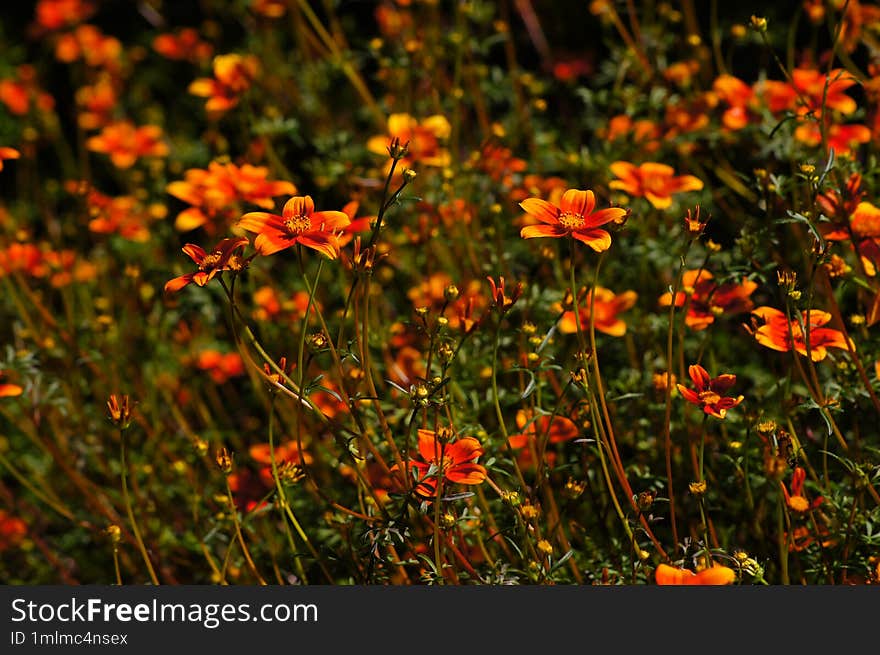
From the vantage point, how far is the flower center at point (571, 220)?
1424mm

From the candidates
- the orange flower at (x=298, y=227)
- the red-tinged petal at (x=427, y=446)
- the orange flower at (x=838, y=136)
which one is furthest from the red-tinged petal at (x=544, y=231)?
the orange flower at (x=838, y=136)

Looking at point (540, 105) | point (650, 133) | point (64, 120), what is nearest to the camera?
point (540, 105)

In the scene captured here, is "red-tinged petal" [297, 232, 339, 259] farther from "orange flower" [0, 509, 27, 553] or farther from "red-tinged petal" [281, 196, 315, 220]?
"orange flower" [0, 509, 27, 553]

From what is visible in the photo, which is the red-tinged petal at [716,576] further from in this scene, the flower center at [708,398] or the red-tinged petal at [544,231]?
Result: the red-tinged petal at [544,231]

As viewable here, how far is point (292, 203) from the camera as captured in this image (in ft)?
4.63

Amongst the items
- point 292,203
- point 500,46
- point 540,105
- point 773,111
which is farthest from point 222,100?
point 500,46

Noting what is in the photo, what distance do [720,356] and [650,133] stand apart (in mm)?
595

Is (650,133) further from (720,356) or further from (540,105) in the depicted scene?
(720,356)

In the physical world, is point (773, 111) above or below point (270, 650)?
above

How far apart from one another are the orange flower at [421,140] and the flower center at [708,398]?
94cm

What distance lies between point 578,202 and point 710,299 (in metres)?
0.39

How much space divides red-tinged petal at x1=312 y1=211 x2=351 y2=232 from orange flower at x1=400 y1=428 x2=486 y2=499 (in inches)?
14.0

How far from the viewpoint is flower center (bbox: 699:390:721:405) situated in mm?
1446

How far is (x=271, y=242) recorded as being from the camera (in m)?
1.36
